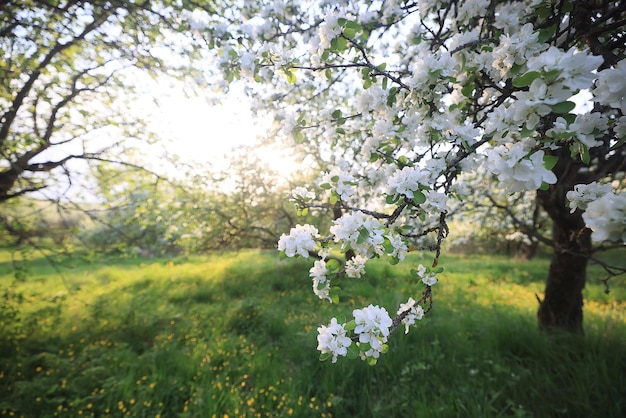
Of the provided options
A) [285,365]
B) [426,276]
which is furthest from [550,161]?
[285,365]

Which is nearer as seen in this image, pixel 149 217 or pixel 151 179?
pixel 151 179

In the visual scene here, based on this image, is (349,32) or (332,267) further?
(349,32)

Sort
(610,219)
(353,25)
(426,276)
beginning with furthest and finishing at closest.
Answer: (353,25) < (426,276) < (610,219)

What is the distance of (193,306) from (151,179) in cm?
272

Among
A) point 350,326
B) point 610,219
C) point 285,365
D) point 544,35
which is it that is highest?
point 544,35

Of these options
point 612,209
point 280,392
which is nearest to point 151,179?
point 280,392

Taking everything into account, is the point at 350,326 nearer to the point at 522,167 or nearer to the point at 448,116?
the point at 522,167

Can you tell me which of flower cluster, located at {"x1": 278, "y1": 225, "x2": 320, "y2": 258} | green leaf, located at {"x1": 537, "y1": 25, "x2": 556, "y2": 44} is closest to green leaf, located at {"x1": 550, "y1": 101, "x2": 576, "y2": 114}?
green leaf, located at {"x1": 537, "y1": 25, "x2": 556, "y2": 44}

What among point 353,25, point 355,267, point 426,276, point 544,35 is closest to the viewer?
point 544,35

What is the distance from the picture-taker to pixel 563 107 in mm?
951

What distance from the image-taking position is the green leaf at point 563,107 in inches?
36.5

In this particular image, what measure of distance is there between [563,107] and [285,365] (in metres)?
4.05

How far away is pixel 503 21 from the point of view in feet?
6.28

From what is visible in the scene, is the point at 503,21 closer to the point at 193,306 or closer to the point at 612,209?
the point at 612,209
